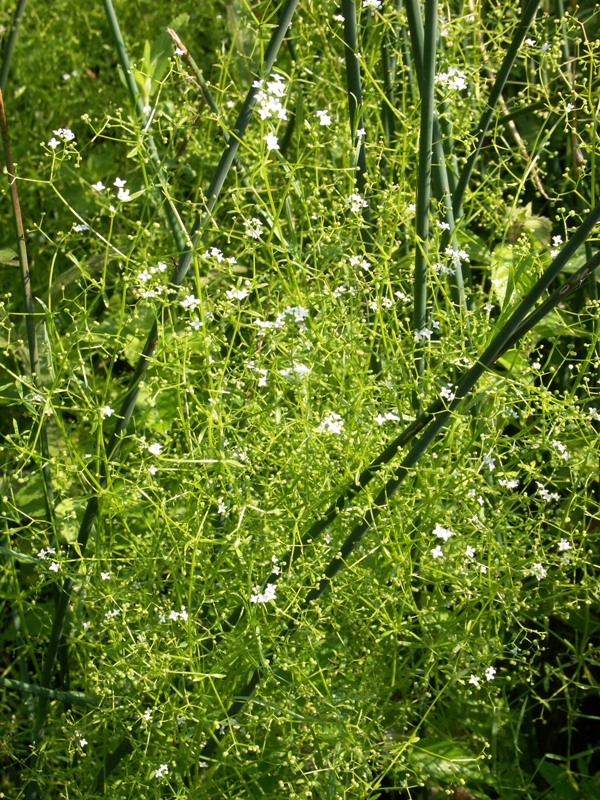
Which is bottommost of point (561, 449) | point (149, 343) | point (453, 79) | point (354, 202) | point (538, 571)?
point (538, 571)

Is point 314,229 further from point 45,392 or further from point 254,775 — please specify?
point 254,775

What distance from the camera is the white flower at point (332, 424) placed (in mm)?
989

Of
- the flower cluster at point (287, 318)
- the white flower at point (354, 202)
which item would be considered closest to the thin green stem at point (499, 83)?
the white flower at point (354, 202)

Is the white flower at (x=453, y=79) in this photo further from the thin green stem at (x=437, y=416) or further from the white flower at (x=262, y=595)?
the white flower at (x=262, y=595)

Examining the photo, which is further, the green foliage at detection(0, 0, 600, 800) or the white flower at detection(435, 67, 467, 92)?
the white flower at detection(435, 67, 467, 92)

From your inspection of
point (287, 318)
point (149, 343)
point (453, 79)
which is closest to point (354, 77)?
point (453, 79)

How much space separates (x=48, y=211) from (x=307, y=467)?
3.35 feet

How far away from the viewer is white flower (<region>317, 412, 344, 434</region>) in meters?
0.99

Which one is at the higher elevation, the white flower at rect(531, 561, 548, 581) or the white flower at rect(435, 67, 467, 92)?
the white flower at rect(435, 67, 467, 92)

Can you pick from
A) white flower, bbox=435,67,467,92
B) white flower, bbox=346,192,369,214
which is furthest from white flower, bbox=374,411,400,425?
white flower, bbox=435,67,467,92

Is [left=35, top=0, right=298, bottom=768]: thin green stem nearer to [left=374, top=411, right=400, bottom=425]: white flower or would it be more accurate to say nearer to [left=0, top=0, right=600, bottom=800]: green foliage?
[left=0, top=0, right=600, bottom=800]: green foliage

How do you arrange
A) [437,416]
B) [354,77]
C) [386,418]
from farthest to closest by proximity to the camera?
[354,77] → [386,418] → [437,416]

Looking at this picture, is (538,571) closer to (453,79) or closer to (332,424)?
(332,424)

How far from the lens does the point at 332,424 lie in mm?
995
